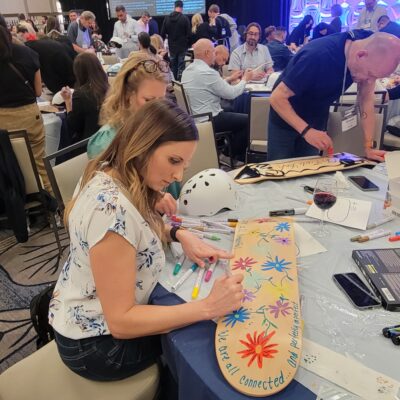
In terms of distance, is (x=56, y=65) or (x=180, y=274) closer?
(x=180, y=274)

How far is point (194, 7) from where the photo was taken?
10.6 m

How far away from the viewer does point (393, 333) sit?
810 millimetres

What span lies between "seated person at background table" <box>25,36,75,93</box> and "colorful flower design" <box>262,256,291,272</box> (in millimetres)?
3412

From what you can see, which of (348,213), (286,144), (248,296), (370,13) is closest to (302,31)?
(370,13)

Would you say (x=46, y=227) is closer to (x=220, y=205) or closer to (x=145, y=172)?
(x=220, y=205)

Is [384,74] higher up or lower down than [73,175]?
higher up

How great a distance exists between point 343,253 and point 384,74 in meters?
1.09

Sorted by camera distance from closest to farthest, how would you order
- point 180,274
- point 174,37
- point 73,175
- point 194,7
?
1. point 180,274
2. point 73,175
3. point 174,37
4. point 194,7

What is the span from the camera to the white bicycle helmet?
1.32m

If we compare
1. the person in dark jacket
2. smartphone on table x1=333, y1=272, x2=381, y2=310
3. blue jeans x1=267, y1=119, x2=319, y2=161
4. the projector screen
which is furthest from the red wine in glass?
the projector screen

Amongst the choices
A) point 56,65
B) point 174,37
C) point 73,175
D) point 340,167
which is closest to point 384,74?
point 340,167

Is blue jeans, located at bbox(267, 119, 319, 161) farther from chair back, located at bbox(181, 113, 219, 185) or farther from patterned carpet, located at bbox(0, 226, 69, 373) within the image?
patterned carpet, located at bbox(0, 226, 69, 373)

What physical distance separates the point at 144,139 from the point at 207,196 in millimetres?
465

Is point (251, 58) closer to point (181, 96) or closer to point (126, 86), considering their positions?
point (181, 96)
